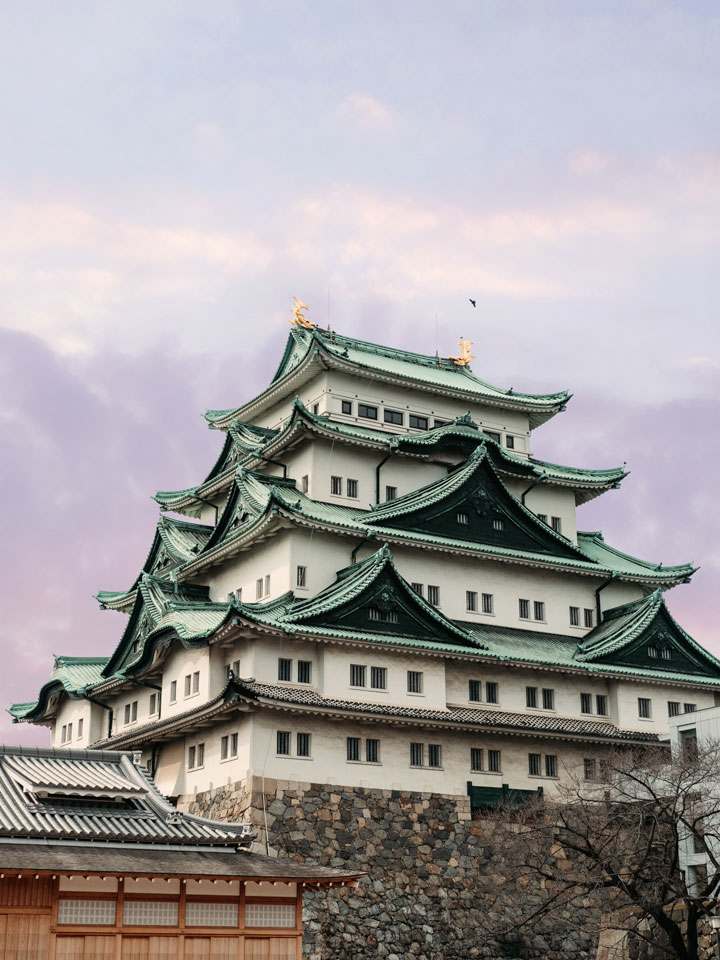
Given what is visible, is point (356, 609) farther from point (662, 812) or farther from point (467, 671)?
point (662, 812)

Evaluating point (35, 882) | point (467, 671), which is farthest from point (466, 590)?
point (35, 882)

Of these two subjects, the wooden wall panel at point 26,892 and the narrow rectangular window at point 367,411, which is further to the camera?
the narrow rectangular window at point 367,411

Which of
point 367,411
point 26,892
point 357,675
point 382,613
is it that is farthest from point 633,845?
point 367,411

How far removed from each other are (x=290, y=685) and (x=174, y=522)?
17.0 metres

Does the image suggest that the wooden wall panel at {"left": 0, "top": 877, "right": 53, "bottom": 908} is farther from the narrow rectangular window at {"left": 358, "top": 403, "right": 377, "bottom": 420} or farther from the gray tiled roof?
the narrow rectangular window at {"left": 358, "top": 403, "right": 377, "bottom": 420}

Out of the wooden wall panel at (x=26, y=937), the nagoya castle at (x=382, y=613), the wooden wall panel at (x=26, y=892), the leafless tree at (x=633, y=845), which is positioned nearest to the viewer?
the wooden wall panel at (x=26, y=937)

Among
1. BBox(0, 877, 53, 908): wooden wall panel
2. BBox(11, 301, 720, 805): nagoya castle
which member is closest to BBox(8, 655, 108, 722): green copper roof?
BBox(11, 301, 720, 805): nagoya castle

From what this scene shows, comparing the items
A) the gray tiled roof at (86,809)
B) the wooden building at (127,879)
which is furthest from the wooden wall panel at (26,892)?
the gray tiled roof at (86,809)

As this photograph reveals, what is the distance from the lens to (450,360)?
62281 millimetres

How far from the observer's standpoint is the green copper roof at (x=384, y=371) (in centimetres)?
5497

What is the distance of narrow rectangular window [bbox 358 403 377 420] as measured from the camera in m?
55.7

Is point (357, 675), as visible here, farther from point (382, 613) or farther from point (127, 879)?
point (127, 879)

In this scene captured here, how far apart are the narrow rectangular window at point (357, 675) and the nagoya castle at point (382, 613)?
123mm

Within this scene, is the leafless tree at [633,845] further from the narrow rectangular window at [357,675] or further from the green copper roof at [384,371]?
the green copper roof at [384,371]
